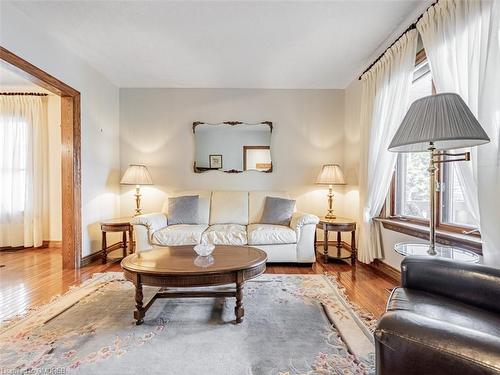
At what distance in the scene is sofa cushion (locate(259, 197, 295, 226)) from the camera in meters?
3.59

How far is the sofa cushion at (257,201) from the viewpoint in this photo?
3879mm

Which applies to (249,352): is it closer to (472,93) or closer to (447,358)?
(447,358)

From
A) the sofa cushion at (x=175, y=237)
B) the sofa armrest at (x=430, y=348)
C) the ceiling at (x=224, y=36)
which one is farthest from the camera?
the sofa cushion at (x=175, y=237)

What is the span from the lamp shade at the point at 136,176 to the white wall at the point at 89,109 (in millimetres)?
336

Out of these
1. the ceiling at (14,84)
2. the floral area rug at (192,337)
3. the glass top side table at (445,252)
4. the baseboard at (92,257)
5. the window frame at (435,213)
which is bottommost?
the floral area rug at (192,337)

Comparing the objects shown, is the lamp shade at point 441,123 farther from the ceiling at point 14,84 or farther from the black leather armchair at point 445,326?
the ceiling at point 14,84

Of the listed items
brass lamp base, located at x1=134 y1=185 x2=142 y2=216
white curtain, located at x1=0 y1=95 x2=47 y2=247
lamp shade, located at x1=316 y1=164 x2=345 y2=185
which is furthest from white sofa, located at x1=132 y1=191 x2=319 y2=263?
white curtain, located at x1=0 y1=95 x2=47 y2=247

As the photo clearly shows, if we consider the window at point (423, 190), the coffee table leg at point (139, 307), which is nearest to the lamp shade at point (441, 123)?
the window at point (423, 190)

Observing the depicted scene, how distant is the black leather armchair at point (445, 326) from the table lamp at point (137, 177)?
3479mm

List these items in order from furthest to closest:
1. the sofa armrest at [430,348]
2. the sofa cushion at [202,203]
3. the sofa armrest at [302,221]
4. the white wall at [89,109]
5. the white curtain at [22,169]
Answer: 1. the white curtain at [22,169]
2. the sofa cushion at [202,203]
3. the sofa armrest at [302,221]
4. the white wall at [89,109]
5. the sofa armrest at [430,348]

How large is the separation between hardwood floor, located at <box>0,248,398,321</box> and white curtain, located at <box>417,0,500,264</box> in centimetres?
→ 107

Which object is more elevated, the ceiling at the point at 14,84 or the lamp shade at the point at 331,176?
the ceiling at the point at 14,84

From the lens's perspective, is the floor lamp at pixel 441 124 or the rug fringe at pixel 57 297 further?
the rug fringe at pixel 57 297

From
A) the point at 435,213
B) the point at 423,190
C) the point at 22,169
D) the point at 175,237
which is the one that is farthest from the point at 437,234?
the point at 22,169
